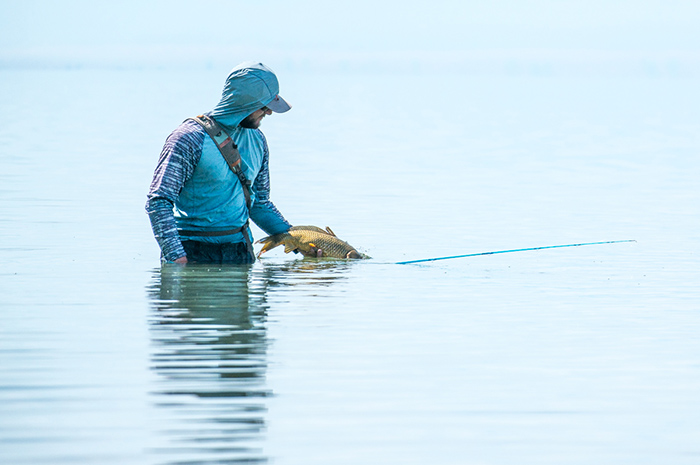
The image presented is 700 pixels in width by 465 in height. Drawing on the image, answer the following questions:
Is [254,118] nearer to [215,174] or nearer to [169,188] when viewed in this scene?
[215,174]

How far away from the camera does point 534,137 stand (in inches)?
1697

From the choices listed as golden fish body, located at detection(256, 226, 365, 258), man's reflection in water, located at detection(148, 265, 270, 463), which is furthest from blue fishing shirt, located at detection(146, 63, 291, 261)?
golden fish body, located at detection(256, 226, 365, 258)

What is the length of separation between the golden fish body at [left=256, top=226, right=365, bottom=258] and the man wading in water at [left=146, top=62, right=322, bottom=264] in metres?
0.77

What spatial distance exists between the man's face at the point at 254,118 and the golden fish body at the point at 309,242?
1.34m

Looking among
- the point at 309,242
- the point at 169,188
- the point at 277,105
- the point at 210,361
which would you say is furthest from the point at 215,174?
the point at 210,361

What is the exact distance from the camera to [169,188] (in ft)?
31.1

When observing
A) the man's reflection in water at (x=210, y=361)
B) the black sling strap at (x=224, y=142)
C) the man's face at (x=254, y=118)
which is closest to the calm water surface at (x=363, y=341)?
the man's reflection in water at (x=210, y=361)

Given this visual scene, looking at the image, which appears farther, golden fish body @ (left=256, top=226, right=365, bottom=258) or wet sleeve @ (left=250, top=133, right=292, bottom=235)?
golden fish body @ (left=256, top=226, right=365, bottom=258)

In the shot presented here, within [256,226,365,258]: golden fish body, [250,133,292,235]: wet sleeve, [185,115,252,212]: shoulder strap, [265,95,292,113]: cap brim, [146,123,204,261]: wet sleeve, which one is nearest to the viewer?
[146,123,204,261]: wet sleeve

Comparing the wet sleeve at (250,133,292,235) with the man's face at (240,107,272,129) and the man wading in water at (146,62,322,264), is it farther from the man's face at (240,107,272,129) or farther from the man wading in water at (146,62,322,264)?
the man's face at (240,107,272,129)

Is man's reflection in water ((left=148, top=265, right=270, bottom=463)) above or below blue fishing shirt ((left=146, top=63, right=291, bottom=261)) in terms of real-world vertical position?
below

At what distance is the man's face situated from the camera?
32.8ft

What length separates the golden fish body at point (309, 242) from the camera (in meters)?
11.3

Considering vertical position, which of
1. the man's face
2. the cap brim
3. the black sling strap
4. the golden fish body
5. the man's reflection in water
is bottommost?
the man's reflection in water
